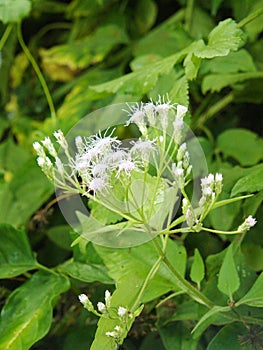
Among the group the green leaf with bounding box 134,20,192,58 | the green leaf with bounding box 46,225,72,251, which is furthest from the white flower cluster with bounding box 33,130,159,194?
the green leaf with bounding box 134,20,192,58

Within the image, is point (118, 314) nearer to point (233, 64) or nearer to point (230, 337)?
point (230, 337)

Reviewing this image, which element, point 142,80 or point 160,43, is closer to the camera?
point 142,80

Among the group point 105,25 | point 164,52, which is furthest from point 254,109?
point 105,25

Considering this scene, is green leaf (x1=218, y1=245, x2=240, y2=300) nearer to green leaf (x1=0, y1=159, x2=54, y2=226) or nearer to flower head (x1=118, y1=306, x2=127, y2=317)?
flower head (x1=118, y1=306, x2=127, y2=317)

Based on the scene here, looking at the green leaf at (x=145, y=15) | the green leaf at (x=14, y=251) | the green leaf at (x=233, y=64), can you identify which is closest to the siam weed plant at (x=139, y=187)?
the green leaf at (x=14, y=251)

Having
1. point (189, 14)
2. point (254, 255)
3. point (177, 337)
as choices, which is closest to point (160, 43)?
point (189, 14)

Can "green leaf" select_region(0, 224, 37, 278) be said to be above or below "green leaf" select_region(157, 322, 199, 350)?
above
